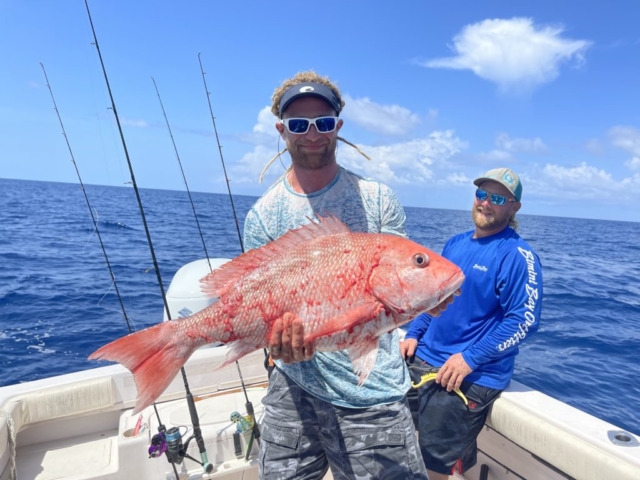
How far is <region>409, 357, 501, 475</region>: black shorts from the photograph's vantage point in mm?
3109

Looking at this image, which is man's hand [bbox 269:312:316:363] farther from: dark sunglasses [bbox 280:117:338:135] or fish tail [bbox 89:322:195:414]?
dark sunglasses [bbox 280:117:338:135]

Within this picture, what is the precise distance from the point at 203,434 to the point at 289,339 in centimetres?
206

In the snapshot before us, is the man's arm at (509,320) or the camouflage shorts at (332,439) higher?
the man's arm at (509,320)

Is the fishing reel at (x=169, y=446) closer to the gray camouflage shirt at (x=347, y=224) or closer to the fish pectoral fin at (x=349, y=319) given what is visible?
the gray camouflage shirt at (x=347, y=224)

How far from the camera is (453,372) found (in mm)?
3090

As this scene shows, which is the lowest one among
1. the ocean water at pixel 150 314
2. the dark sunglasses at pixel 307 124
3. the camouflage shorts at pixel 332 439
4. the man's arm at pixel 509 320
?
the ocean water at pixel 150 314

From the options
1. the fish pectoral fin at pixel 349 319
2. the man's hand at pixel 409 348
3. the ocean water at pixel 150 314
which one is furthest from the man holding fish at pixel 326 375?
the ocean water at pixel 150 314

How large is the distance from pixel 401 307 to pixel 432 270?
23 centimetres

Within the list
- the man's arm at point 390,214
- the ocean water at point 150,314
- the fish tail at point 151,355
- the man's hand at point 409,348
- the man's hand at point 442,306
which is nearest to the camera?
the fish tail at point 151,355

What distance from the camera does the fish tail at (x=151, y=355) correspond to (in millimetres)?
1864

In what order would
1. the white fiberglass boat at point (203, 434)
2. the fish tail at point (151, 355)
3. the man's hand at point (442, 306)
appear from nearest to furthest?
the fish tail at point (151, 355) → the man's hand at point (442, 306) → the white fiberglass boat at point (203, 434)

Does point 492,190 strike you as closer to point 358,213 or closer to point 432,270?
point 358,213

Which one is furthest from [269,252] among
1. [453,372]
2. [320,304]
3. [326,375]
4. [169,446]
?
[169,446]

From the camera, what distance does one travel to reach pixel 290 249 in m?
2.12
